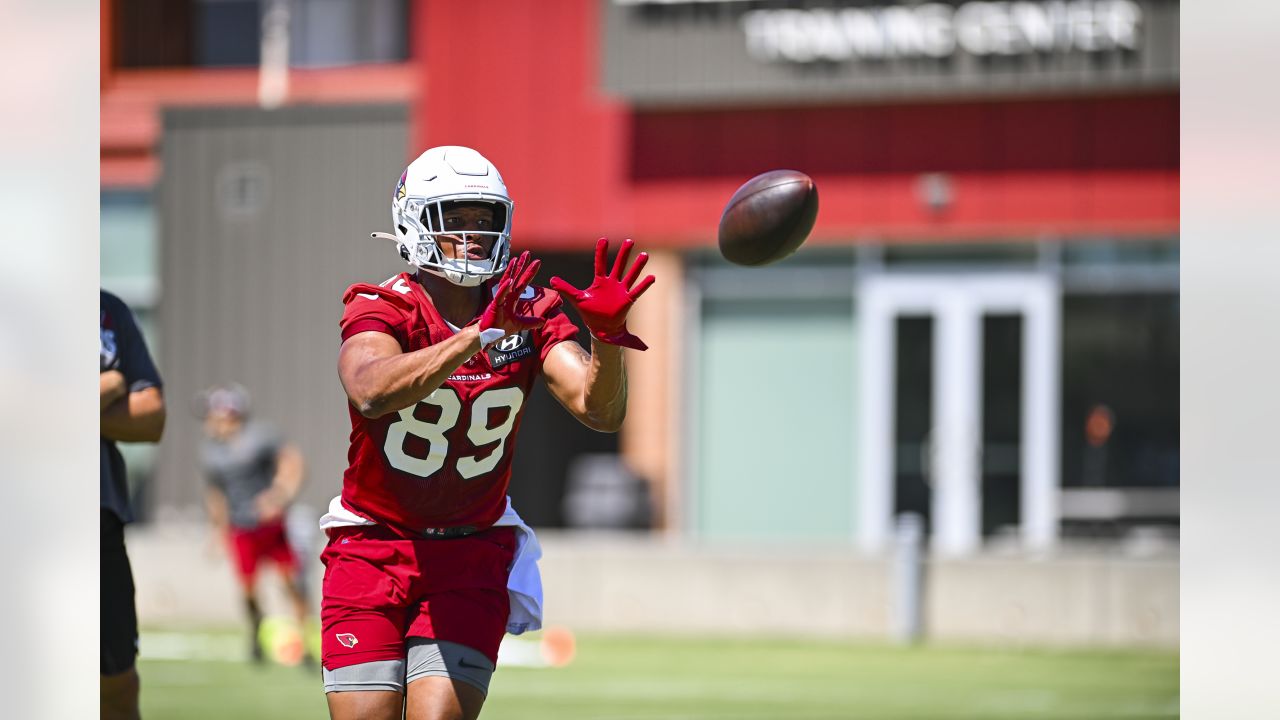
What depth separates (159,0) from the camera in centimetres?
2183

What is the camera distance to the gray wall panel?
20.5 m

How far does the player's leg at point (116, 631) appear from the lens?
609 centimetres

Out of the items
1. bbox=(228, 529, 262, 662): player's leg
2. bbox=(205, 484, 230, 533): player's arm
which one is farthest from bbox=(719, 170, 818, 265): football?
bbox=(205, 484, 230, 533): player's arm

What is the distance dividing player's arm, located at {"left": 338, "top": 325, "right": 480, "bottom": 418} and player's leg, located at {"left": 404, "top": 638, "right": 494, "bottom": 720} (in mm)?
659

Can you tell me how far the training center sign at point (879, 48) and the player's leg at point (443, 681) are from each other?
14.0m

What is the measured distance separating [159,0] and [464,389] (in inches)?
706

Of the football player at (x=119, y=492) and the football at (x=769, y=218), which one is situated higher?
the football at (x=769, y=218)

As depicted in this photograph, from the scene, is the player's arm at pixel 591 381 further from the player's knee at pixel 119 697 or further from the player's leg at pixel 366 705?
the player's knee at pixel 119 697

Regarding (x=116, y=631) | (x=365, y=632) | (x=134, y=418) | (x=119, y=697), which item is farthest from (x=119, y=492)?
(x=365, y=632)

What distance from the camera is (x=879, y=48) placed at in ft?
60.3

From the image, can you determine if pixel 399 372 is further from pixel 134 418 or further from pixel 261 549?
pixel 261 549

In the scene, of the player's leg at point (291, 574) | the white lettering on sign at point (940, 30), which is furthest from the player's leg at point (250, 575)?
the white lettering on sign at point (940, 30)
